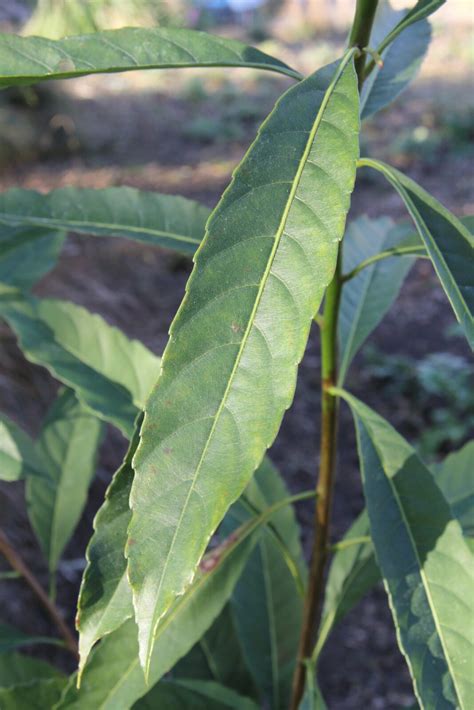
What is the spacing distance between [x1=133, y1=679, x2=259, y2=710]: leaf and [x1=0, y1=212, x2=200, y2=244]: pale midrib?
501mm

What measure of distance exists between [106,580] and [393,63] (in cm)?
61

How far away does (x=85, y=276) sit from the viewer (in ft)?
10.1

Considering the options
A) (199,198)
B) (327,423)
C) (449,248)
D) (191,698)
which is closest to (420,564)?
(327,423)

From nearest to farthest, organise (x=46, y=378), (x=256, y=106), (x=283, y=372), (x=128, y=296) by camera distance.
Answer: (x=283, y=372), (x=46, y=378), (x=128, y=296), (x=256, y=106)

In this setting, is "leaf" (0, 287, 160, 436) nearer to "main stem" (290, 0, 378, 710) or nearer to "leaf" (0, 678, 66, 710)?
"main stem" (290, 0, 378, 710)

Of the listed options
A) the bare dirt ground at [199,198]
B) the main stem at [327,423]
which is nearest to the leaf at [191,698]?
the main stem at [327,423]

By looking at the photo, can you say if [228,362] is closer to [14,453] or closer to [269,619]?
[14,453]

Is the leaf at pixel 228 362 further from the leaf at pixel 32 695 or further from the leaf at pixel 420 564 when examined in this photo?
the leaf at pixel 32 695

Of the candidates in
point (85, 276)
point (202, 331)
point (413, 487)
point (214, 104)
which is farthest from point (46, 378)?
point (214, 104)

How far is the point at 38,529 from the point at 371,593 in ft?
4.81

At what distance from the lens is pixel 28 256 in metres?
0.99

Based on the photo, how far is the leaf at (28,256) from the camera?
3.03ft

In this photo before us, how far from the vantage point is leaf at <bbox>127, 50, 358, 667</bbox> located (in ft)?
1.55

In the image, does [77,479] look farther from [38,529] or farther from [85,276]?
[85,276]
